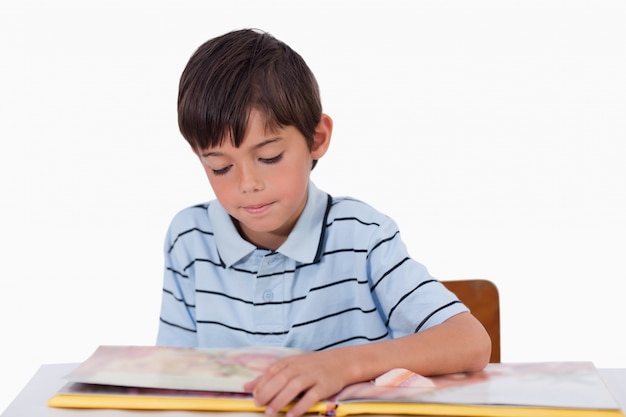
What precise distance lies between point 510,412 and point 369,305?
53cm

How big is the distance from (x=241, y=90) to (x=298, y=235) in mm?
297

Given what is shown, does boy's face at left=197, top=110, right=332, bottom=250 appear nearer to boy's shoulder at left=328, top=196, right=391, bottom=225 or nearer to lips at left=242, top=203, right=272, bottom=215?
lips at left=242, top=203, right=272, bottom=215

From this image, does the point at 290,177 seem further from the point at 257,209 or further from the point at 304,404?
the point at 304,404

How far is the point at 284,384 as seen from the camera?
3.40ft

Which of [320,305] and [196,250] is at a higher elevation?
[196,250]

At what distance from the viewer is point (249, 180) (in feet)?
4.17

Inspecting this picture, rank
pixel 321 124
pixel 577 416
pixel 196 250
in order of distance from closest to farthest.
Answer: pixel 577 416 → pixel 321 124 → pixel 196 250

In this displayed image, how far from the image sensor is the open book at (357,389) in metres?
1.00

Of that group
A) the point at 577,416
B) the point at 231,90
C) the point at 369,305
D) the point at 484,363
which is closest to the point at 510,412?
the point at 577,416

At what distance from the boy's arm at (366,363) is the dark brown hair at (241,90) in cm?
37

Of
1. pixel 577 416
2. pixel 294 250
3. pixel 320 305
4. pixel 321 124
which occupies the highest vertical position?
pixel 321 124

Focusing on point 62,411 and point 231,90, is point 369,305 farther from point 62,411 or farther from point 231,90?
point 62,411

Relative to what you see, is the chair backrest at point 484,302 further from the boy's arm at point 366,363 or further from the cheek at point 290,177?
the cheek at point 290,177

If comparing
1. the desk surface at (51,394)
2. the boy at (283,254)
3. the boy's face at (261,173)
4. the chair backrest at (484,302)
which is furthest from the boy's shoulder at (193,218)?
the chair backrest at (484,302)
